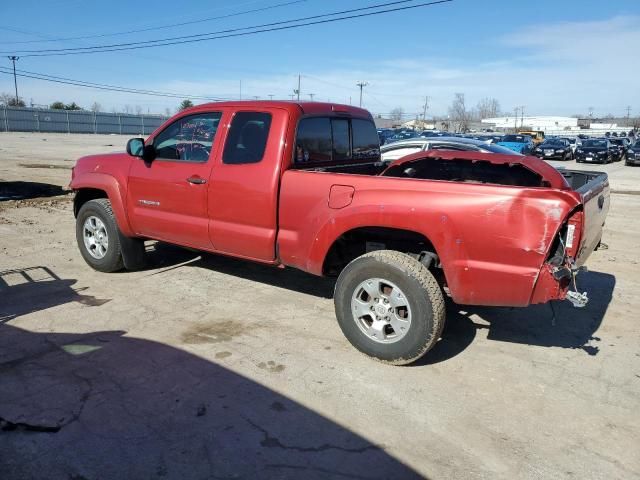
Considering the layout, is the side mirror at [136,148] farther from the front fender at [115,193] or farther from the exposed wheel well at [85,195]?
the exposed wheel well at [85,195]

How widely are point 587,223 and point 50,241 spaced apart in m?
6.99

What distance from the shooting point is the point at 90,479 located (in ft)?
8.50

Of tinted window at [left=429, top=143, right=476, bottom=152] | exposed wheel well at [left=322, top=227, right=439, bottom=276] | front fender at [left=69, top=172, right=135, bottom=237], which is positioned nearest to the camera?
exposed wheel well at [left=322, top=227, right=439, bottom=276]

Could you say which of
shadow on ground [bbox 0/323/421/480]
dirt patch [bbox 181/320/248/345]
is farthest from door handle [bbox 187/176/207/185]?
shadow on ground [bbox 0/323/421/480]

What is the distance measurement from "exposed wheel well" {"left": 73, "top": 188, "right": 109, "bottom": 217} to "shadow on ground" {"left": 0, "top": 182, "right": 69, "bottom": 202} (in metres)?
5.75

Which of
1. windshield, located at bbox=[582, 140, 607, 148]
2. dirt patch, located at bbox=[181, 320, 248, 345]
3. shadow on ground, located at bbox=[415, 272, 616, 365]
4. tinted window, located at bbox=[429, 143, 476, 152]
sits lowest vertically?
shadow on ground, located at bbox=[415, 272, 616, 365]

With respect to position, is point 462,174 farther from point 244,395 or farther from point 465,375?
point 244,395

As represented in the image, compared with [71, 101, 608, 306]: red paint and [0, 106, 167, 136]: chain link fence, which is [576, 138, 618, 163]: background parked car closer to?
[71, 101, 608, 306]: red paint

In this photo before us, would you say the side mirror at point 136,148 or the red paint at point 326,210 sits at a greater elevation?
the side mirror at point 136,148

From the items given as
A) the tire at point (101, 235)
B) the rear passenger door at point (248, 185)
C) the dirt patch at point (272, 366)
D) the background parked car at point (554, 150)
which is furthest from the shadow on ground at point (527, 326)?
the background parked car at point (554, 150)

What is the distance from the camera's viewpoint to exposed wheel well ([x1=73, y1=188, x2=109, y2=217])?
610 cm

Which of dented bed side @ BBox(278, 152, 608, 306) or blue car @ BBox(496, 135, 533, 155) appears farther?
blue car @ BBox(496, 135, 533, 155)

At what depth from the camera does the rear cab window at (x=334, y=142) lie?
186 inches

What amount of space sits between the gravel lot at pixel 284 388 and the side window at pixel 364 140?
1565 mm
